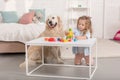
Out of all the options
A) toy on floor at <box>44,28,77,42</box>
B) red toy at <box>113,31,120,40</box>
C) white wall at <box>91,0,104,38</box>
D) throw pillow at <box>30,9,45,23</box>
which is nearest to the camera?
toy on floor at <box>44,28,77,42</box>

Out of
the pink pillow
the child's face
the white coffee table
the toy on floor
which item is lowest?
the white coffee table

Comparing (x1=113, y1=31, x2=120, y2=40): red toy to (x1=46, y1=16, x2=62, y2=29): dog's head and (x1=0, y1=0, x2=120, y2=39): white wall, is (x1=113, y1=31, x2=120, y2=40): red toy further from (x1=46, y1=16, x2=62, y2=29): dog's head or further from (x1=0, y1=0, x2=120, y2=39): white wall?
(x1=46, y1=16, x2=62, y2=29): dog's head

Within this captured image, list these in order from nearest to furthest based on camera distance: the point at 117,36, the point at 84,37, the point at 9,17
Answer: the point at 84,37 → the point at 9,17 → the point at 117,36

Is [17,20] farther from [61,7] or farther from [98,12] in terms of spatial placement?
[98,12]

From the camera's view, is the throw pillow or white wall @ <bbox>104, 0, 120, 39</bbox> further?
white wall @ <bbox>104, 0, 120, 39</bbox>

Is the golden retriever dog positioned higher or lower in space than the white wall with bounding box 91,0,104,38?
lower

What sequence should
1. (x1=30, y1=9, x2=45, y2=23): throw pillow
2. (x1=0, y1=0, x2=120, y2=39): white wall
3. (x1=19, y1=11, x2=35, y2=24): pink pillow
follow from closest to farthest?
(x1=19, y1=11, x2=35, y2=24): pink pillow, (x1=30, y1=9, x2=45, y2=23): throw pillow, (x1=0, y1=0, x2=120, y2=39): white wall

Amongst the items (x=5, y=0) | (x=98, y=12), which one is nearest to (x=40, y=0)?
(x=5, y=0)

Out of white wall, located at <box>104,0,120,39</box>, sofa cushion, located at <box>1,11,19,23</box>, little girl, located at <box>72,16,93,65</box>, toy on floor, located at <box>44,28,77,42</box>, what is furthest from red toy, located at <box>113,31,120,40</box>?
toy on floor, located at <box>44,28,77,42</box>

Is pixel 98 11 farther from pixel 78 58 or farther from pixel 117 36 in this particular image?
pixel 78 58

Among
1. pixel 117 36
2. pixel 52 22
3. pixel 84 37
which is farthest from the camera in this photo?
pixel 117 36

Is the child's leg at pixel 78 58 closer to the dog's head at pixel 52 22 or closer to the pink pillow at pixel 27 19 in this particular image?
the dog's head at pixel 52 22

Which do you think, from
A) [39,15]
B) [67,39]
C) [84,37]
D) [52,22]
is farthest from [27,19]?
[67,39]

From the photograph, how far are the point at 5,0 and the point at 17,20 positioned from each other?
2.95 ft
